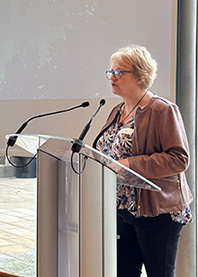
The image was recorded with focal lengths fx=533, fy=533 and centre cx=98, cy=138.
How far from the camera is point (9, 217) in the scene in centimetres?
484

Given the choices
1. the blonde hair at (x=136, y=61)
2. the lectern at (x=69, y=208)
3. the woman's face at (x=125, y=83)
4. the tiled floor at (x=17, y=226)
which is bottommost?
the tiled floor at (x=17, y=226)

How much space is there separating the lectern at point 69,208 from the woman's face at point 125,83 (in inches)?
27.7

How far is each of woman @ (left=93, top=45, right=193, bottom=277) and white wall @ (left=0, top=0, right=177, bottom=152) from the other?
3.13 feet

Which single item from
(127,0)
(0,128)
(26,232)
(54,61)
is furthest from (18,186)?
(127,0)

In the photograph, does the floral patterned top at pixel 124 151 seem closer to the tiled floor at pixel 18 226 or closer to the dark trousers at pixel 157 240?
the dark trousers at pixel 157 240

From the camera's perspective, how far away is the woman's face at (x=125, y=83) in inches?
91.1

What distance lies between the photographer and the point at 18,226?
15.2 ft

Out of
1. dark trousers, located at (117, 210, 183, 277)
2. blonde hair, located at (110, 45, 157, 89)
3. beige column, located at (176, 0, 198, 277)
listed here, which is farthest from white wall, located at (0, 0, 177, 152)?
dark trousers, located at (117, 210, 183, 277)

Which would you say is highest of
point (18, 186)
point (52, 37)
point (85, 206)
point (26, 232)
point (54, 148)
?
point (52, 37)

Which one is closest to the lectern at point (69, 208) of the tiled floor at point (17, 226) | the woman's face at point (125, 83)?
the woman's face at point (125, 83)

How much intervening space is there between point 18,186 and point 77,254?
11.2ft

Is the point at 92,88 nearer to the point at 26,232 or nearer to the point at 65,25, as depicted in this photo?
the point at 65,25

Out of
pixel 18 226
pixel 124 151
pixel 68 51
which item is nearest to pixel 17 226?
pixel 18 226

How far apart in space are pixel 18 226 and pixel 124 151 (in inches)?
102
